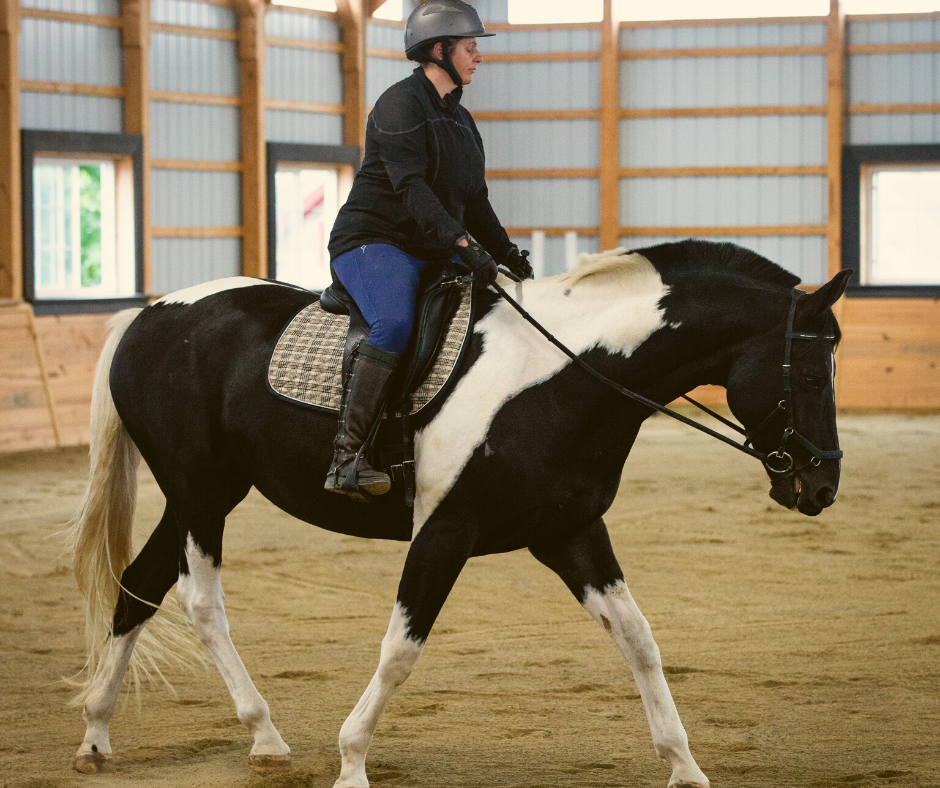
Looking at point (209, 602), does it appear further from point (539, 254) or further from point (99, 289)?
point (539, 254)

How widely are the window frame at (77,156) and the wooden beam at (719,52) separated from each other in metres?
6.14

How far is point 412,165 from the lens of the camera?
3197 mm

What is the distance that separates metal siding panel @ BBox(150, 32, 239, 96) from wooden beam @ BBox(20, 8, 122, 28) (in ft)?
1.53

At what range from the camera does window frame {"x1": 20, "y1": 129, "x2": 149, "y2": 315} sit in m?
11.1

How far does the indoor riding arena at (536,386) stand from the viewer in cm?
362

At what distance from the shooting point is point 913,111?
14.1m

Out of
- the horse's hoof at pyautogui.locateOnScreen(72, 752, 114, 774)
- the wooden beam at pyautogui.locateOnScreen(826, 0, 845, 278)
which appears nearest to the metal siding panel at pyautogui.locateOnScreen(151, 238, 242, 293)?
the wooden beam at pyautogui.locateOnScreen(826, 0, 845, 278)

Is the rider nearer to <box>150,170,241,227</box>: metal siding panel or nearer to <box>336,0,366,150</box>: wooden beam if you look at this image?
<box>150,170,241,227</box>: metal siding panel

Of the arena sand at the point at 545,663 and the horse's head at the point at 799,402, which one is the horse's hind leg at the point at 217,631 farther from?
the horse's head at the point at 799,402

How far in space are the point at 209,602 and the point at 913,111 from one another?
501 inches

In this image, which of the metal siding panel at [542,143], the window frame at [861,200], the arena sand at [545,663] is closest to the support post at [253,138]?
the metal siding panel at [542,143]

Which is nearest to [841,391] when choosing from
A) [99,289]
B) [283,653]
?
[99,289]

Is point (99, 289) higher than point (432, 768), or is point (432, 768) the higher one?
point (99, 289)

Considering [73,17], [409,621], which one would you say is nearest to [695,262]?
[409,621]
